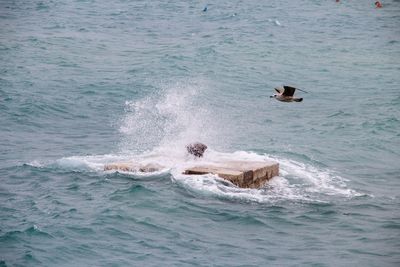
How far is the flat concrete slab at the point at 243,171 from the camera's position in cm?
2350

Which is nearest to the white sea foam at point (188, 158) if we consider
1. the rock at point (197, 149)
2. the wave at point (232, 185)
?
the wave at point (232, 185)

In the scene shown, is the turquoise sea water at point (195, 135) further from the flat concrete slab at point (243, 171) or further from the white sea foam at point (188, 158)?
the flat concrete slab at point (243, 171)

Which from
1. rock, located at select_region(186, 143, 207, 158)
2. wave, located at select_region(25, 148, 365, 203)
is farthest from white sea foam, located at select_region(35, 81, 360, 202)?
rock, located at select_region(186, 143, 207, 158)

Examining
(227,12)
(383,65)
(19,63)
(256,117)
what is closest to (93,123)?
(256,117)

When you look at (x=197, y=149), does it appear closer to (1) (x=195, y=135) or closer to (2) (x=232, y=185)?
(2) (x=232, y=185)

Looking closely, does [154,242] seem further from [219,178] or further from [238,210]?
[219,178]

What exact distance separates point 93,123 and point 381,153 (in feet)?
37.3

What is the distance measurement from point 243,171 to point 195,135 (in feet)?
22.6

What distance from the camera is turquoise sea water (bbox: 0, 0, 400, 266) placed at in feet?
65.5

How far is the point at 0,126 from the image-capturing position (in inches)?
1292

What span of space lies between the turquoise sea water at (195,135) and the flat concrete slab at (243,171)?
1.13 feet

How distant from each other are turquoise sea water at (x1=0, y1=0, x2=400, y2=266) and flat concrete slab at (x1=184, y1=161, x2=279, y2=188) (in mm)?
343

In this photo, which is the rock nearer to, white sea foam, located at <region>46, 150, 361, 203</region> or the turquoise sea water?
white sea foam, located at <region>46, 150, 361, 203</region>

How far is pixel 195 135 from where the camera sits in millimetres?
30359
